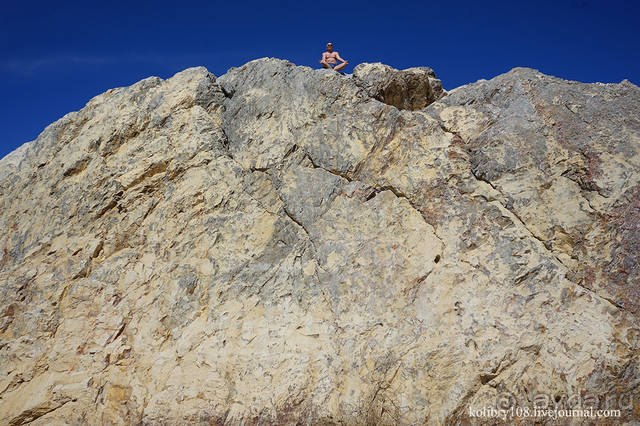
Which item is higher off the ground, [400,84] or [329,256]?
[400,84]

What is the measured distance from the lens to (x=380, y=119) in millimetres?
9773

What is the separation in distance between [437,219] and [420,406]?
3489 millimetres

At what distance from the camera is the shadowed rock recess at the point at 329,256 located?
7.22 metres

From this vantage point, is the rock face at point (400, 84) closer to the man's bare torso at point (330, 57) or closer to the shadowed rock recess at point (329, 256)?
the shadowed rock recess at point (329, 256)

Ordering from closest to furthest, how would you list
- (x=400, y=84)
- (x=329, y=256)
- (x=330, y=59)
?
(x=329, y=256) → (x=400, y=84) → (x=330, y=59)

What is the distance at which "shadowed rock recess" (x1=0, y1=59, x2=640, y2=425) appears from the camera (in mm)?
7219

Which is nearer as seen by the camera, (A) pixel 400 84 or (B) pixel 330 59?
(A) pixel 400 84

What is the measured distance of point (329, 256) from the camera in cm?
873

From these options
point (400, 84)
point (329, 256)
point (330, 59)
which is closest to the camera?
point (329, 256)

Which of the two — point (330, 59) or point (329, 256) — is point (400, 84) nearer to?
point (330, 59)

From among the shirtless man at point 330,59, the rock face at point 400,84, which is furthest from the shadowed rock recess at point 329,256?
the shirtless man at point 330,59

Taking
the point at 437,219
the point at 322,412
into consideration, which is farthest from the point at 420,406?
the point at 437,219

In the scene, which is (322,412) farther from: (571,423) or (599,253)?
(599,253)

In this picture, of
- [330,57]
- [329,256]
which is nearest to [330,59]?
[330,57]
